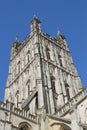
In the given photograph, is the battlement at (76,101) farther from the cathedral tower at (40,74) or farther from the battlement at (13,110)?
the cathedral tower at (40,74)

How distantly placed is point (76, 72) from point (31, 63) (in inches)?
314

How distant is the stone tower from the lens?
23625mm

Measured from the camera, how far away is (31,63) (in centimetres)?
3672

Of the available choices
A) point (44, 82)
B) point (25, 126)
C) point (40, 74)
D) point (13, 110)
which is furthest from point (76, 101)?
point (40, 74)

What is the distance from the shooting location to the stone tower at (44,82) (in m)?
23.6

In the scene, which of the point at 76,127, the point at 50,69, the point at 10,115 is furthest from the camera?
the point at 50,69

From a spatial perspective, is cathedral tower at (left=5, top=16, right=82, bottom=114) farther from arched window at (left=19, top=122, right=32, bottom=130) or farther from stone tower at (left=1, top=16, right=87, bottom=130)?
arched window at (left=19, top=122, right=32, bottom=130)

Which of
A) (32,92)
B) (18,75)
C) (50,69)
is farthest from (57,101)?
(18,75)

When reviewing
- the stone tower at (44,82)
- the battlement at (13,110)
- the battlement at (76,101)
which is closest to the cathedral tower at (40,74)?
the stone tower at (44,82)

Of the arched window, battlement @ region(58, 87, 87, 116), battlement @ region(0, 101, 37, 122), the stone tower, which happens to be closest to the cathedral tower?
the stone tower

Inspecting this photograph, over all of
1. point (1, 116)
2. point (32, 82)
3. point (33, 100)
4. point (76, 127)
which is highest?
point (32, 82)

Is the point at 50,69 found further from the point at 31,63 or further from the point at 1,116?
the point at 1,116

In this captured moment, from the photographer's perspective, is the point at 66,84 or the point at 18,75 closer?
the point at 66,84

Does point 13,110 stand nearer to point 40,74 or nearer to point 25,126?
point 25,126
